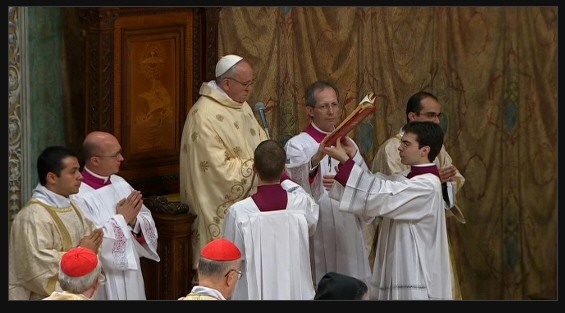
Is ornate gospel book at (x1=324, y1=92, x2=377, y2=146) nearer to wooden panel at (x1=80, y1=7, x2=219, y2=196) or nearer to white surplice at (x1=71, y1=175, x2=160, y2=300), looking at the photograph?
white surplice at (x1=71, y1=175, x2=160, y2=300)

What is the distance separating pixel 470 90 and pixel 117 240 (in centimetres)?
358

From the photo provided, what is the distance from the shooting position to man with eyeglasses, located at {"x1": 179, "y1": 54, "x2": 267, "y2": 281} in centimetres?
1030

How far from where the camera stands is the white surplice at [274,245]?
31.1 ft

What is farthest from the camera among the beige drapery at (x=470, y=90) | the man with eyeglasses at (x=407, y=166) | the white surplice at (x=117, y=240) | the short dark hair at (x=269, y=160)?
the beige drapery at (x=470, y=90)

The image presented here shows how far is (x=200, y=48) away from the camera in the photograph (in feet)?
36.4

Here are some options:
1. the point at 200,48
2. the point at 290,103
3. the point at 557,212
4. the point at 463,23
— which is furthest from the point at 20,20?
the point at 557,212

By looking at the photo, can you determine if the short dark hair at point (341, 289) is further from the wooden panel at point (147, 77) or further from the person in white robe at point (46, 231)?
the wooden panel at point (147, 77)

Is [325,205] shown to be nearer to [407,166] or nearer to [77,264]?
[407,166]

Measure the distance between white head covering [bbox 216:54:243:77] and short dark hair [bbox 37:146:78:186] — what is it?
1479 mm

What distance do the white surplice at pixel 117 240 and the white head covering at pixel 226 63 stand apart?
98 cm

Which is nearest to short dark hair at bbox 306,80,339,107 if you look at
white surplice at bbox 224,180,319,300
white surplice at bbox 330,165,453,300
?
white surplice at bbox 330,165,453,300

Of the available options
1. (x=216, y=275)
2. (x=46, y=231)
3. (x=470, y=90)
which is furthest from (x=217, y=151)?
(x=470, y=90)

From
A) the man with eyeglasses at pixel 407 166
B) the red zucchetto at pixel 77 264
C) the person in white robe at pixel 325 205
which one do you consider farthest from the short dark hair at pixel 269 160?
the red zucchetto at pixel 77 264

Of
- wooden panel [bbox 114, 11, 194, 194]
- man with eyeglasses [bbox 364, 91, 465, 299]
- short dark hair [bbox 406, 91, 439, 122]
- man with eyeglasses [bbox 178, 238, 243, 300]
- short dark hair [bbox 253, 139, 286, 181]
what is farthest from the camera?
short dark hair [bbox 406, 91, 439, 122]
